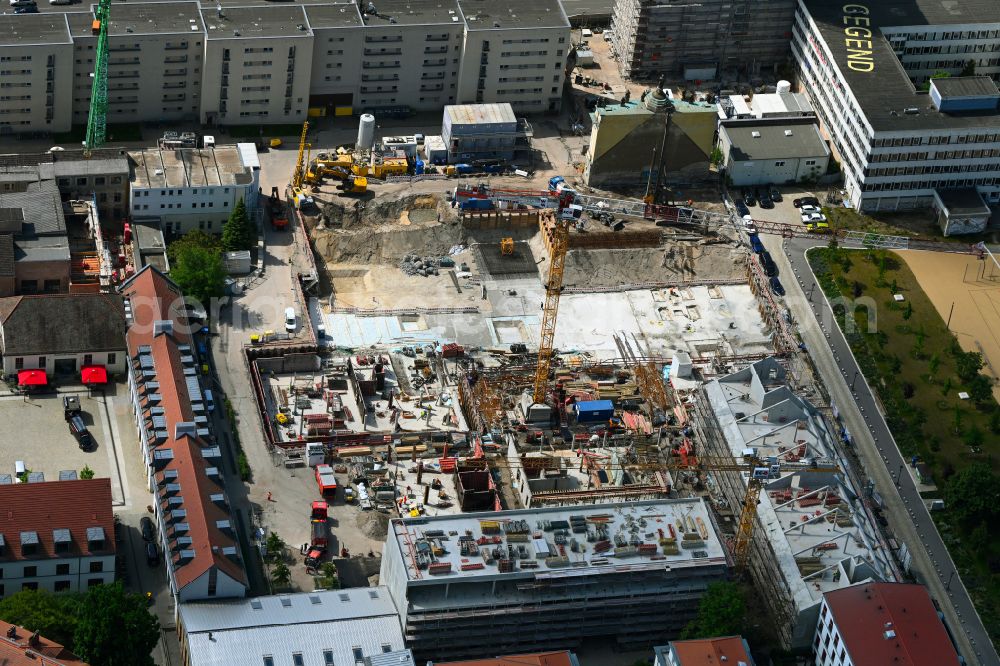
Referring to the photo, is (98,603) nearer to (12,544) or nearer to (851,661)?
(12,544)

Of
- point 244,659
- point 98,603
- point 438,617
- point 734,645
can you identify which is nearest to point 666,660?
point 734,645

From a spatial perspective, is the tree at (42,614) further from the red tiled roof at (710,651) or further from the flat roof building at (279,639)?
the red tiled roof at (710,651)

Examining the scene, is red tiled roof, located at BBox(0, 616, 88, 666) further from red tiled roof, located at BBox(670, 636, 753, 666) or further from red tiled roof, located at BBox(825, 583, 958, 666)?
red tiled roof, located at BBox(825, 583, 958, 666)

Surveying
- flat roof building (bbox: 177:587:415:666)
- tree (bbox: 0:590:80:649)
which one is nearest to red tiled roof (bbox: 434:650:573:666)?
flat roof building (bbox: 177:587:415:666)

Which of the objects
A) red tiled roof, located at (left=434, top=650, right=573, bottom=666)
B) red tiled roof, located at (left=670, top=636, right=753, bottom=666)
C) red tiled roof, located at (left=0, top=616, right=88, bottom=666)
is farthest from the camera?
red tiled roof, located at (left=670, top=636, right=753, bottom=666)

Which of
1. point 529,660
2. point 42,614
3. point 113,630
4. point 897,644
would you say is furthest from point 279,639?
point 897,644
